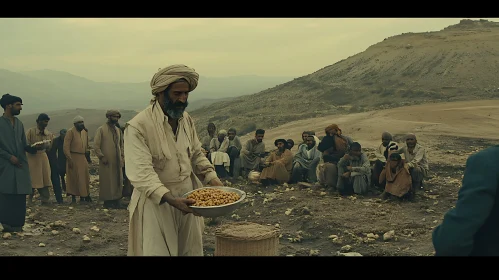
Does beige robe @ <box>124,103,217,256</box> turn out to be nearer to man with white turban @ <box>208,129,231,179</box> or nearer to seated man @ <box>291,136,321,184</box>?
seated man @ <box>291,136,321,184</box>

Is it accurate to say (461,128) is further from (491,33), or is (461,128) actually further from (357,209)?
(491,33)

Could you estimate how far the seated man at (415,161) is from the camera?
9.04 m

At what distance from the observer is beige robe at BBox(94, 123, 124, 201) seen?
30.6 ft

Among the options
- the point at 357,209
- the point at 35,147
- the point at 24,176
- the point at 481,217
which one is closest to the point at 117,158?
the point at 35,147

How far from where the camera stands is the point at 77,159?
31.7ft

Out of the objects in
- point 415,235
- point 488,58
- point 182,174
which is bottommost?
point 415,235

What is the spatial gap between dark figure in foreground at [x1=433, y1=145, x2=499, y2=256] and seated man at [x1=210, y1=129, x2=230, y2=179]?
987 cm

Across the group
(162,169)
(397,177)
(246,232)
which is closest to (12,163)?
(246,232)

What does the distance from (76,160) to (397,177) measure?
17.2ft

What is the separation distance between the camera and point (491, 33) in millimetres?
35875

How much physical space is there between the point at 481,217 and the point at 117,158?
8.25 metres

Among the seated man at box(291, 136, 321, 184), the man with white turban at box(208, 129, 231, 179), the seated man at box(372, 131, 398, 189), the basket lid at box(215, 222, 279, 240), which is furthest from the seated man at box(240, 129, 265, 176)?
the basket lid at box(215, 222, 279, 240)

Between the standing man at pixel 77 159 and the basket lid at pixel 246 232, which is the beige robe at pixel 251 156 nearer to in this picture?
the standing man at pixel 77 159

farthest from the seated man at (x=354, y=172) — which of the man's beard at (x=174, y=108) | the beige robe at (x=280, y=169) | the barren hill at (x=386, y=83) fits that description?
the barren hill at (x=386, y=83)
